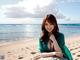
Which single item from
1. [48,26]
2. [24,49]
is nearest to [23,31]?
[24,49]

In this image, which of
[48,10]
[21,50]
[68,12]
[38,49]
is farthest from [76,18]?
[21,50]

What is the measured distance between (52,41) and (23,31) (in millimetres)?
325

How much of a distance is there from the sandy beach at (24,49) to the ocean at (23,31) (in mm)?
44

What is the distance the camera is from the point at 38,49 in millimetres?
2262

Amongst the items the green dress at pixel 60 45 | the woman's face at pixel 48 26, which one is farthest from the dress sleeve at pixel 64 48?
the woman's face at pixel 48 26

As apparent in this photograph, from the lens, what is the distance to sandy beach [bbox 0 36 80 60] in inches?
89.9

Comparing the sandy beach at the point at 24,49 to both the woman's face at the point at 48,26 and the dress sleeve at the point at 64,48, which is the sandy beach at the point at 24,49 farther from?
the woman's face at the point at 48,26

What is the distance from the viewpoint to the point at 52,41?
7.29 ft

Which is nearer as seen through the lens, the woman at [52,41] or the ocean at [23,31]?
the woman at [52,41]

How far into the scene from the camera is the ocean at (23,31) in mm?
2291

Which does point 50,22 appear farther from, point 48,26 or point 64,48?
point 64,48

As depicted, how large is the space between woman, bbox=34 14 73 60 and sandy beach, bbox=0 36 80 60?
90 mm

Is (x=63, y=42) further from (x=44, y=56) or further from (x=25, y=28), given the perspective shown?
(x=25, y=28)

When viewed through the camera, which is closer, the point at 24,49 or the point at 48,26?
the point at 48,26
